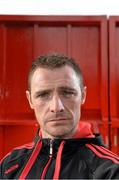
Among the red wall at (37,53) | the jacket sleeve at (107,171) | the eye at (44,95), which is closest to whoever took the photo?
the jacket sleeve at (107,171)

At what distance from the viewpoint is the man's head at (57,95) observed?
875mm

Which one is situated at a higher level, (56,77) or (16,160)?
(56,77)

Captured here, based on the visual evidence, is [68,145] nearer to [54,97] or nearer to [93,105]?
[54,97]

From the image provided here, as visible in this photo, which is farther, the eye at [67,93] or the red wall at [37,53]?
the red wall at [37,53]

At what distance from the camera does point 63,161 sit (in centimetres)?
89

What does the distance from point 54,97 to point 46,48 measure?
130cm

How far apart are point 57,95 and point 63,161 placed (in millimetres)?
204

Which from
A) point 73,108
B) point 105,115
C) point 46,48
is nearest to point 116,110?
point 105,115
